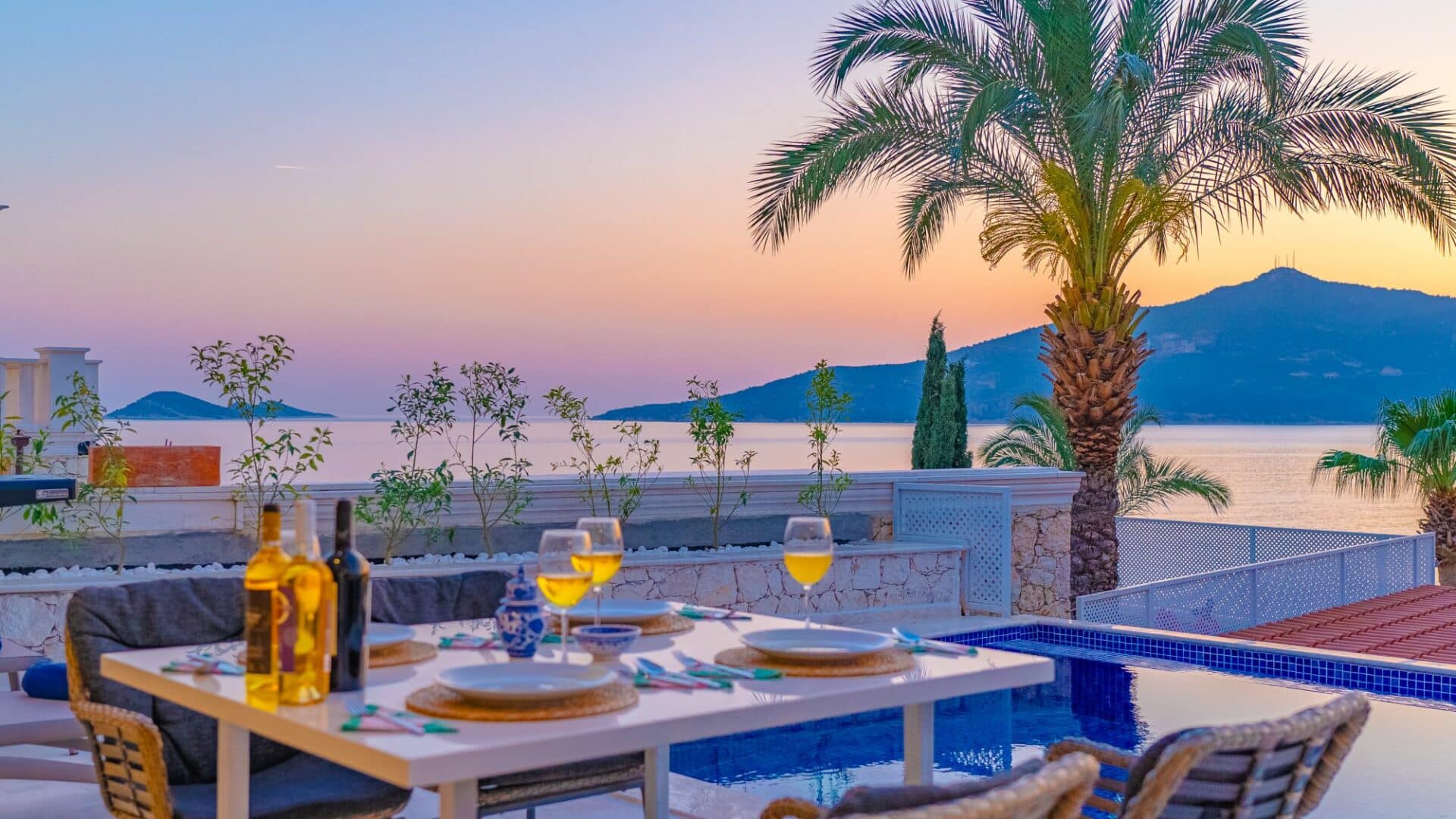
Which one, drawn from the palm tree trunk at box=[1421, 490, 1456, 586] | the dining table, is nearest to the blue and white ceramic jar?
the dining table

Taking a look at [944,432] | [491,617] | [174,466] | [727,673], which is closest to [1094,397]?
[944,432]

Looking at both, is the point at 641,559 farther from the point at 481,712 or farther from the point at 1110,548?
the point at 481,712

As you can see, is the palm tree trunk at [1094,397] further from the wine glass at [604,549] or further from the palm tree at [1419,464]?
the wine glass at [604,549]

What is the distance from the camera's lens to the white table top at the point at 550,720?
183 centimetres

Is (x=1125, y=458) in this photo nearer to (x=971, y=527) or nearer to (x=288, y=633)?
(x=971, y=527)

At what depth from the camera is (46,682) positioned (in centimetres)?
383

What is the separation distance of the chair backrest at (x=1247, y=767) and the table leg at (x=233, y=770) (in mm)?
1517

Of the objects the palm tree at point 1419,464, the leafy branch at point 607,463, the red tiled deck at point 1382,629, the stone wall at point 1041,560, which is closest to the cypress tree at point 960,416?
the palm tree at point 1419,464

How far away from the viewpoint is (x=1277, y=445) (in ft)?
363

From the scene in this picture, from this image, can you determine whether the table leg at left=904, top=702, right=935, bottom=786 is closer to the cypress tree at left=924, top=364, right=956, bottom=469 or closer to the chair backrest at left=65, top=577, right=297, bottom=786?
the chair backrest at left=65, top=577, right=297, bottom=786

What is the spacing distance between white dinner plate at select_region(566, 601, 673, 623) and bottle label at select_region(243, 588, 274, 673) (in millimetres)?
808

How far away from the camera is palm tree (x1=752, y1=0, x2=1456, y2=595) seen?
403 inches

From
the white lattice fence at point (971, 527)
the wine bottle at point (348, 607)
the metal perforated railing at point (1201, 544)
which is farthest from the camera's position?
the metal perforated railing at point (1201, 544)

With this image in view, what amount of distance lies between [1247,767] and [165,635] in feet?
7.47
